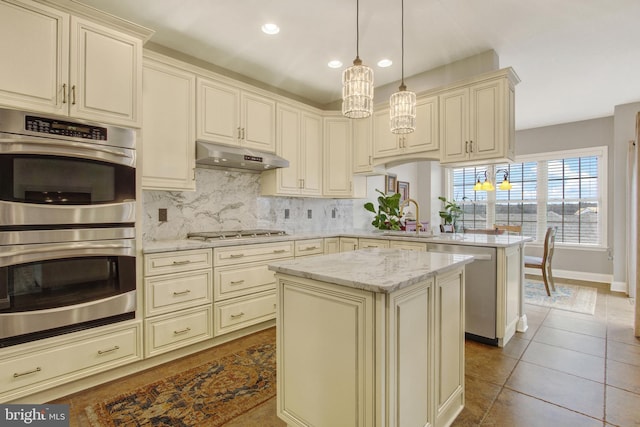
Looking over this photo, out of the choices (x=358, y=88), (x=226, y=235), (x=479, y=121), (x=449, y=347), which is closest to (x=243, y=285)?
(x=226, y=235)

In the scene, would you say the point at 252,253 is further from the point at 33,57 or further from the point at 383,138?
the point at 383,138

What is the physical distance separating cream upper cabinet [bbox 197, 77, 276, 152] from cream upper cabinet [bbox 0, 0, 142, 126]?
2.35 ft

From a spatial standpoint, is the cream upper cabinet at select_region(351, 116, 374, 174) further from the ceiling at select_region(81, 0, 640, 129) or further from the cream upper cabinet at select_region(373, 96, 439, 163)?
the ceiling at select_region(81, 0, 640, 129)

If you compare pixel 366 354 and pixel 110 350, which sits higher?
pixel 366 354

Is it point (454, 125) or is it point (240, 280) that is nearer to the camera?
point (240, 280)

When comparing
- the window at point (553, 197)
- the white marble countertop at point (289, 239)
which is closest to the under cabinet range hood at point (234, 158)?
the white marble countertop at point (289, 239)

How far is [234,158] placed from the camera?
121 inches

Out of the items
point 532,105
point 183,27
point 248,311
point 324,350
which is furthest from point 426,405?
point 532,105

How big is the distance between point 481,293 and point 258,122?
284 cm

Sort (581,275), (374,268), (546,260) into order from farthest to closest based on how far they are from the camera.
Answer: (581,275) < (546,260) < (374,268)

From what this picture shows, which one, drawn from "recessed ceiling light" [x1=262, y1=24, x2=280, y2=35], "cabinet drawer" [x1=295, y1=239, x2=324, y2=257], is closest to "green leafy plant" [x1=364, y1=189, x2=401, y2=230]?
"cabinet drawer" [x1=295, y1=239, x2=324, y2=257]

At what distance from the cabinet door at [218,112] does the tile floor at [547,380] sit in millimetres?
2014

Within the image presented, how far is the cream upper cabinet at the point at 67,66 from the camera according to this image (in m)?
1.89

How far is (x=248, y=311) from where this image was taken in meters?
3.06
